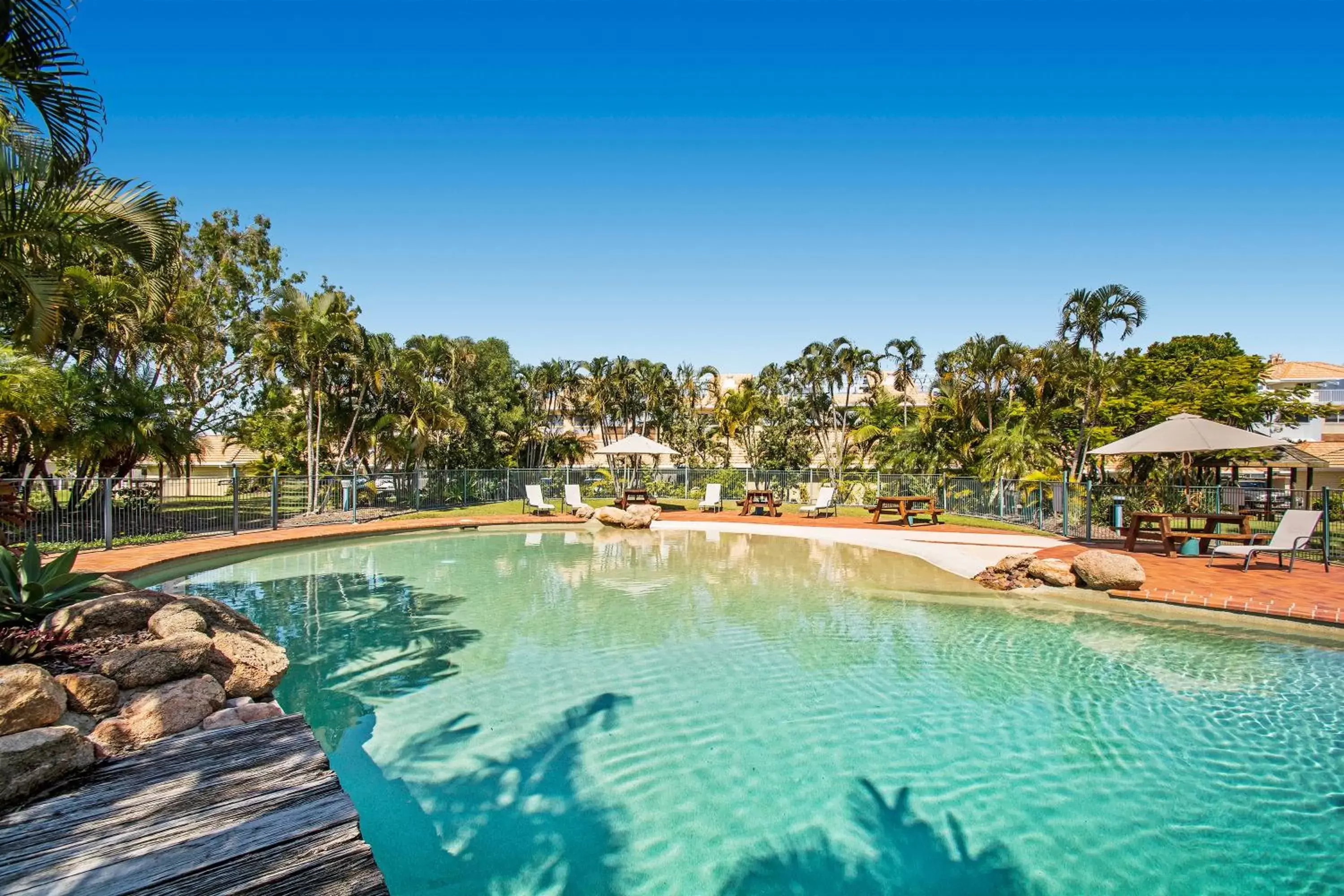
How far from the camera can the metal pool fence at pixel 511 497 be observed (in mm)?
11711

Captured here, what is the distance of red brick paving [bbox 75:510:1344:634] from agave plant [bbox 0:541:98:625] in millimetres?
4449

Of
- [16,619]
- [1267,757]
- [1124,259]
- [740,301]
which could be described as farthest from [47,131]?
[1124,259]

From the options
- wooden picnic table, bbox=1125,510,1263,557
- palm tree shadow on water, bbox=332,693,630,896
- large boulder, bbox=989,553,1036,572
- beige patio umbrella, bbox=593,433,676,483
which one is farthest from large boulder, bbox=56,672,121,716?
beige patio umbrella, bbox=593,433,676,483

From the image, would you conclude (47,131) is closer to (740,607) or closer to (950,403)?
(740,607)

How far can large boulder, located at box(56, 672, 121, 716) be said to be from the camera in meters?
3.68

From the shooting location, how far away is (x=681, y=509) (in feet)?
79.9

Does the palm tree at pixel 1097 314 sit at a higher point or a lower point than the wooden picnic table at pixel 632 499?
higher

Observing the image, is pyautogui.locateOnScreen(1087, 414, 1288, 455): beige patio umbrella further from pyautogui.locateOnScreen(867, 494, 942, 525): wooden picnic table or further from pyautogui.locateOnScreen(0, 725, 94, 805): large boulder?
pyautogui.locateOnScreen(0, 725, 94, 805): large boulder

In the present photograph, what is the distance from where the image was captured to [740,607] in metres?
9.19

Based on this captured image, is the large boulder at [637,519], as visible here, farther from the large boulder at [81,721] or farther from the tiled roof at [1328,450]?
the tiled roof at [1328,450]

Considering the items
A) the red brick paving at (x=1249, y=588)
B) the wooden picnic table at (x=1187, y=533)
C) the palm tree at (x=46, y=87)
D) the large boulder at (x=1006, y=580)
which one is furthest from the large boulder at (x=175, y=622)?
the wooden picnic table at (x=1187, y=533)

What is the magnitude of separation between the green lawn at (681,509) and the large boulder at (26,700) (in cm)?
1616

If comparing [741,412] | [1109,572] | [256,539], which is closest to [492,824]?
[1109,572]

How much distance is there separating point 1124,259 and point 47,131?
27.8 metres
